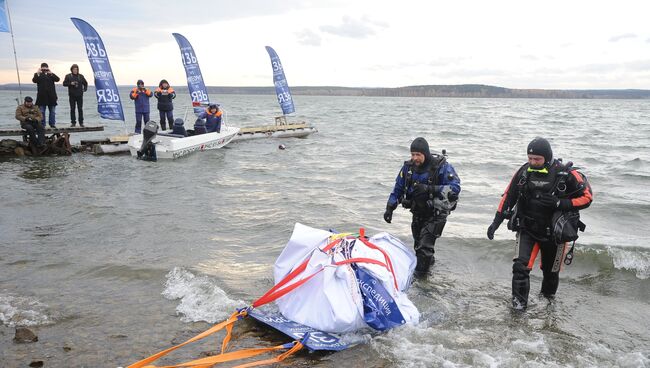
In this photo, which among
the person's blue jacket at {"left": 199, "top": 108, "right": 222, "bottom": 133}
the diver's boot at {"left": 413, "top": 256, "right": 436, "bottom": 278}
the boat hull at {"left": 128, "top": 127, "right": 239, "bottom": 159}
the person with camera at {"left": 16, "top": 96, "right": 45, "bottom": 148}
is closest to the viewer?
the diver's boot at {"left": 413, "top": 256, "right": 436, "bottom": 278}

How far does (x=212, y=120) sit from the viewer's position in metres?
18.4

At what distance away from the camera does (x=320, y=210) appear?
10.4 metres

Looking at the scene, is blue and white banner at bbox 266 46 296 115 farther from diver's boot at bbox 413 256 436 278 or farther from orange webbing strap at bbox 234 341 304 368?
orange webbing strap at bbox 234 341 304 368

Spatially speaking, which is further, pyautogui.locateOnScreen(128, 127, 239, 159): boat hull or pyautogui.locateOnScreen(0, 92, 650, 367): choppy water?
pyautogui.locateOnScreen(128, 127, 239, 159): boat hull

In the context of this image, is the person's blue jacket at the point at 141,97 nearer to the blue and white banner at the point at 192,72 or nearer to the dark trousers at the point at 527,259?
the blue and white banner at the point at 192,72

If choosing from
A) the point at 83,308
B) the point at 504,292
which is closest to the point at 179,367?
the point at 83,308

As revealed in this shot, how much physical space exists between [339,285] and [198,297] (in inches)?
71.9

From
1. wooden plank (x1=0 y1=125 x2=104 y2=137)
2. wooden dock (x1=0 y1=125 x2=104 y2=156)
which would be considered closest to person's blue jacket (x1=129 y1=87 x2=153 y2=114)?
wooden plank (x1=0 y1=125 x2=104 y2=137)

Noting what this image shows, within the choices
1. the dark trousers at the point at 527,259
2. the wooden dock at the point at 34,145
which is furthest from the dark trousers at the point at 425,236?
the wooden dock at the point at 34,145

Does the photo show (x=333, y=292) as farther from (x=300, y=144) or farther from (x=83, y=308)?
(x=300, y=144)

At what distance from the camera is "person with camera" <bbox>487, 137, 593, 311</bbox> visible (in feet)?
16.0

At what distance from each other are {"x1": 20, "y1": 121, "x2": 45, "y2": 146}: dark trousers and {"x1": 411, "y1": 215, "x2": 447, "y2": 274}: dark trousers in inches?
528

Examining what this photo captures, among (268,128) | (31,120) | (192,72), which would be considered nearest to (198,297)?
(31,120)

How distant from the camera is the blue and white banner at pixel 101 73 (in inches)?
630
